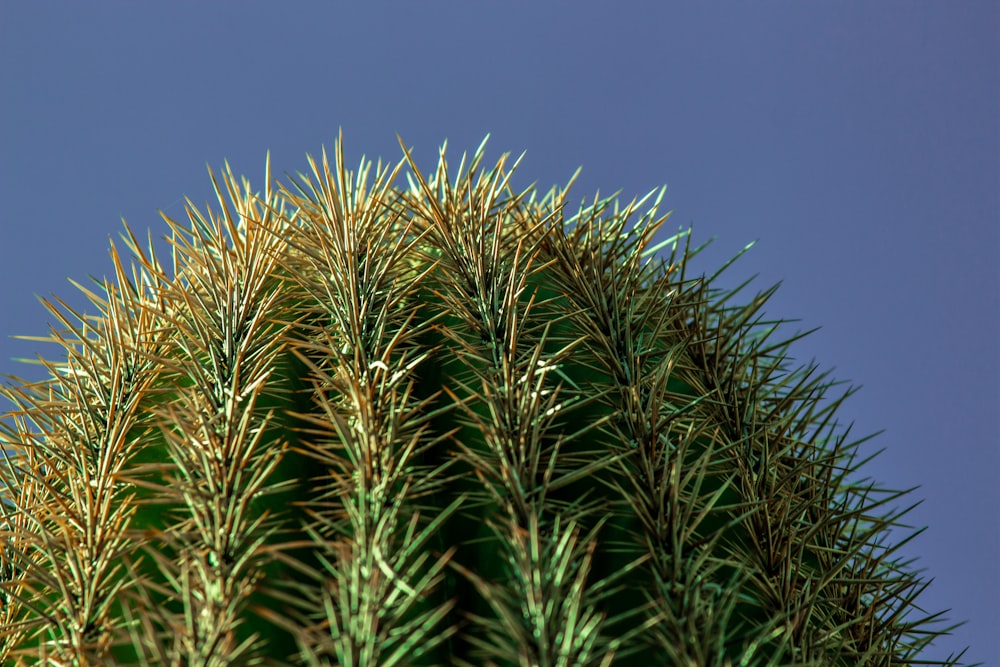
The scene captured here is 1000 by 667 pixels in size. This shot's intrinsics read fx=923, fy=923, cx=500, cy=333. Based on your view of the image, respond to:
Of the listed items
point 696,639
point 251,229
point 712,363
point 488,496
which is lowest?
point 696,639

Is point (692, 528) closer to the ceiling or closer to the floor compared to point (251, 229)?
closer to the floor

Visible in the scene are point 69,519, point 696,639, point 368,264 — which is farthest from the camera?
point 368,264

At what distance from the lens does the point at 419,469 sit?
0.72 metres

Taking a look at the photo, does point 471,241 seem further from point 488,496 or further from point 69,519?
point 69,519

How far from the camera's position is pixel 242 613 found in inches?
24.9

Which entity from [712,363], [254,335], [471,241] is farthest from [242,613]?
[712,363]

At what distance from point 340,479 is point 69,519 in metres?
0.23

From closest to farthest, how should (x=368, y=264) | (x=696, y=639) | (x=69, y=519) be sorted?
(x=696, y=639), (x=69, y=519), (x=368, y=264)

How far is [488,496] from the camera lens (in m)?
0.69

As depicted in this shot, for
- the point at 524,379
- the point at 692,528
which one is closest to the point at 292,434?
the point at 524,379

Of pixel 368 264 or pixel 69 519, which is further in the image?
pixel 368 264

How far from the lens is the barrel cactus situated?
615 millimetres

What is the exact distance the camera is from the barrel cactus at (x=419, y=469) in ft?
2.02

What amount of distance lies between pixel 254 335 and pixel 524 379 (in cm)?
25
